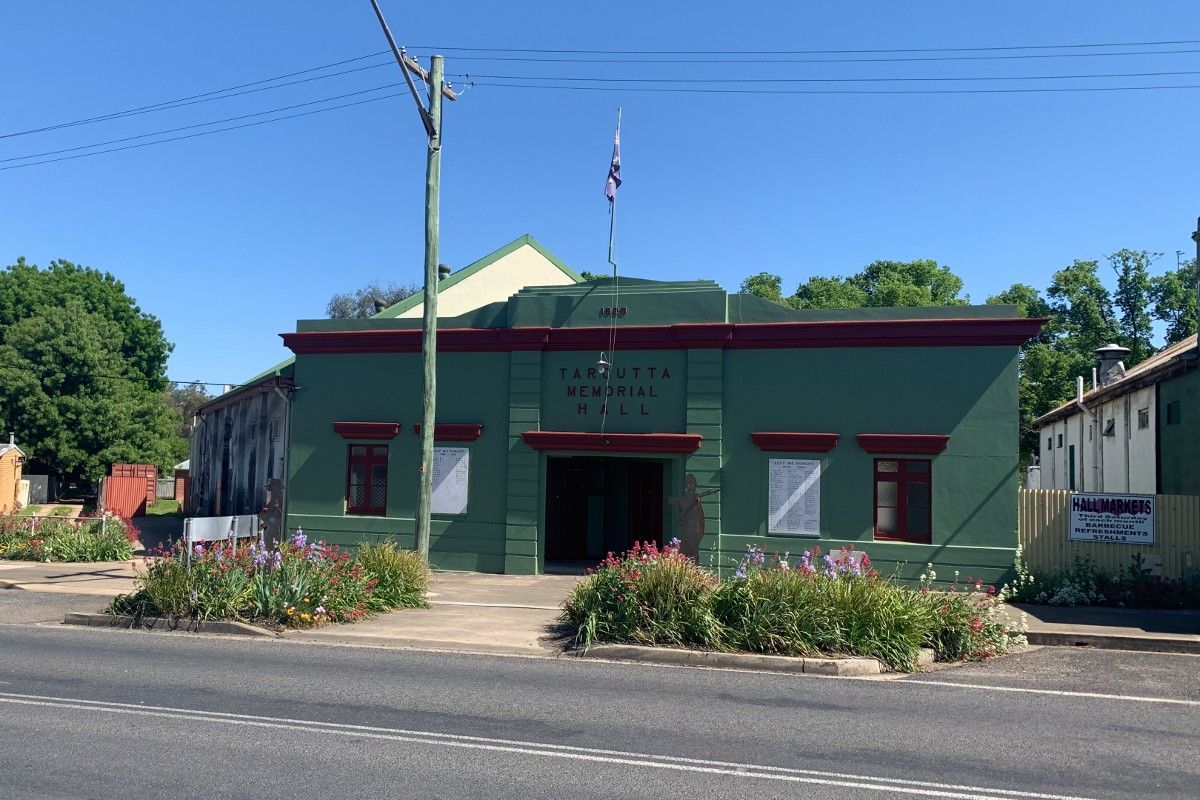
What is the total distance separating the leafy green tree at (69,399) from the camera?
4681 centimetres

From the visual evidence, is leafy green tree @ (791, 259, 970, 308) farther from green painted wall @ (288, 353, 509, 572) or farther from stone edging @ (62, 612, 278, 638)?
stone edging @ (62, 612, 278, 638)

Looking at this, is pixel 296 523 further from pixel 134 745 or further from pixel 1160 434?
pixel 1160 434

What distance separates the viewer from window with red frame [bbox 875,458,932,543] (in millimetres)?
17609

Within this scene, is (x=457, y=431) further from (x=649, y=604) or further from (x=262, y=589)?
(x=649, y=604)

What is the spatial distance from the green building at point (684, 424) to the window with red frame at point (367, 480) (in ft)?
0.14

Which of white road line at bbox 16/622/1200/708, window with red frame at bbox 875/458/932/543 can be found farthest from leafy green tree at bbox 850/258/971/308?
white road line at bbox 16/622/1200/708

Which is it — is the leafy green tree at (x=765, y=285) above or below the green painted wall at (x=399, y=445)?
above

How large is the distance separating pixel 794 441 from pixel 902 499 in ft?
7.06

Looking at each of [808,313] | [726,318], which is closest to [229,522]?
[726,318]

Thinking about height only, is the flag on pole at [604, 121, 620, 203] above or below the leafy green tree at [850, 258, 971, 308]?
below

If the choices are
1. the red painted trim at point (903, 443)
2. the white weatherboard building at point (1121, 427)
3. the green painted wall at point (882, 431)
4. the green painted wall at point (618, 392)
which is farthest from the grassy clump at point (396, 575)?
the white weatherboard building at point (1121, 427)

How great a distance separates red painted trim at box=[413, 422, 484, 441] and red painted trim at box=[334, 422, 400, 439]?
64 centimetres

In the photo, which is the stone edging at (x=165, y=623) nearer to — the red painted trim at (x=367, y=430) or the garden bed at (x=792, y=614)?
the garden bed at (x=792, y=614)

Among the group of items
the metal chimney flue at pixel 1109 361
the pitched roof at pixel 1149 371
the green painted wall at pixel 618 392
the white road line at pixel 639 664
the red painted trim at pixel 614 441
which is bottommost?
the white road line at pixel 639 664
